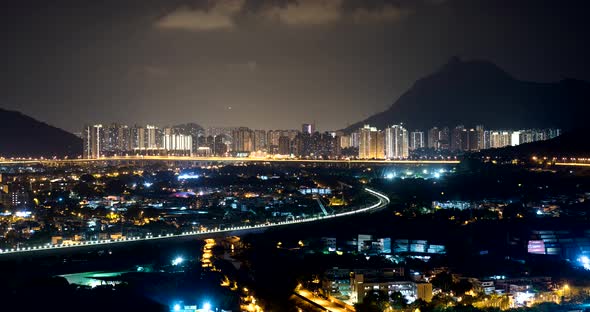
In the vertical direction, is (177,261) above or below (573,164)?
below

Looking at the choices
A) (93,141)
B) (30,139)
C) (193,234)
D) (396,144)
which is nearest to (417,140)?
(396,144)

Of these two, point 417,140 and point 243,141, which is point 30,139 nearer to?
point 243,141

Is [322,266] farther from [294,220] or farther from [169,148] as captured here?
[169,148]

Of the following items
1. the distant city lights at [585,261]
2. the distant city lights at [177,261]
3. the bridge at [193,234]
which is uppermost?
the bridge at [193,234]

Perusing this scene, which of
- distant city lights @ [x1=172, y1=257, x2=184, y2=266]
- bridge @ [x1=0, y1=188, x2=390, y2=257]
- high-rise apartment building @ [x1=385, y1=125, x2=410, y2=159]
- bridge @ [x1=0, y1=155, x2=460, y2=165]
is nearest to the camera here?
distant city lights @ [x1=172, y1=257, x2=184, y2=266]

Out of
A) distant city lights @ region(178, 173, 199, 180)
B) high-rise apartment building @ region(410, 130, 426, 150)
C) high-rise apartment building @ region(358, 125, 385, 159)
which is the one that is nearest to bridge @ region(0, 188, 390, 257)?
distant city lights @ region(178, 173, 199, 180)

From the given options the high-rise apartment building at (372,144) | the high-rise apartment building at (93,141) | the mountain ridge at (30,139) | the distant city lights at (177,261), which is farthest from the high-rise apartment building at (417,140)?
the distant city lights at (177,261)

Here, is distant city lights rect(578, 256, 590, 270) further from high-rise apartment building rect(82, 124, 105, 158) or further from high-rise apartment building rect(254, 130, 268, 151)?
high-rise apartment building rect(82, 124, 105, 158)

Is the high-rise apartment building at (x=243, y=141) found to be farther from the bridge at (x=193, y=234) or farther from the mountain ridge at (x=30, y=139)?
the bridge at (x=193, y=234)

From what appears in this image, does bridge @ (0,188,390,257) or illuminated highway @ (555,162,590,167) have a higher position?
illuminated highway @ (555,162,590,167)

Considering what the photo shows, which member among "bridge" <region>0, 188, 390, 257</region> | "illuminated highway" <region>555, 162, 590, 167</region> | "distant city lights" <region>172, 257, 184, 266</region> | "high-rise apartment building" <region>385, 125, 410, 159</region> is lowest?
"distant city lights" <region>172, 257, 184, 266</region>

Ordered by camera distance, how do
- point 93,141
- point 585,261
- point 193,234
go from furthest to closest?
point 93,141 < point 193,234 < point 585,261

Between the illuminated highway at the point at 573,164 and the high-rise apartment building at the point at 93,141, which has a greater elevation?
the high-rise apartment building at the point at 93,141
